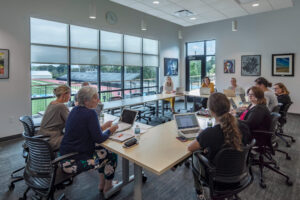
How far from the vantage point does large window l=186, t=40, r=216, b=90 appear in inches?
316

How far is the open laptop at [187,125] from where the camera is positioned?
2193mm

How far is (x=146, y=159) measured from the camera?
1640 mm

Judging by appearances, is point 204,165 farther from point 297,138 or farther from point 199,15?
point 199,15

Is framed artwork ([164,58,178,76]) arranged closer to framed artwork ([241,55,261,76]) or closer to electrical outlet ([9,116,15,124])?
framed artwork ([241,55,261,76])

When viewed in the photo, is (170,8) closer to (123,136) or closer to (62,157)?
(123,136)

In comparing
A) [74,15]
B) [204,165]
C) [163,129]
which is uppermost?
[74,15]

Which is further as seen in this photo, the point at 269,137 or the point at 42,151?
the point at 269,137

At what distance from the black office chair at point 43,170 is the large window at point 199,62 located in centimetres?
738

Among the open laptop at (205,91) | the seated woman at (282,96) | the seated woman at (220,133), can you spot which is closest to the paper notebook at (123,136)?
the seated woman at (220,133)

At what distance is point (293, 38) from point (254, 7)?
65.1 inches

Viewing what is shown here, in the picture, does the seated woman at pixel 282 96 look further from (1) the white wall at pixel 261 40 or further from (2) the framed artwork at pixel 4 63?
(2) the framed artwork at pixel 4 63

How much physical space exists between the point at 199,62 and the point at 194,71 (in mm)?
476

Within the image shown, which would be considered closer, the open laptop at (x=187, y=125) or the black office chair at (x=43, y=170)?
the black office chair at (x=43, y=170)

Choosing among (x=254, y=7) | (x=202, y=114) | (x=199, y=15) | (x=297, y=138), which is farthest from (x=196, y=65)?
(x=202, y=114)
